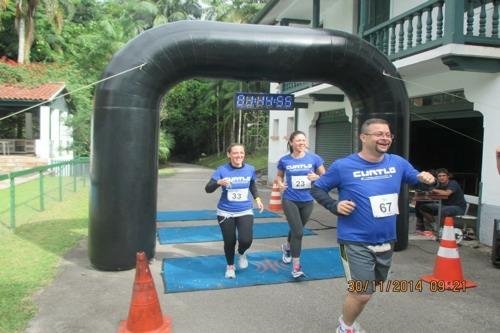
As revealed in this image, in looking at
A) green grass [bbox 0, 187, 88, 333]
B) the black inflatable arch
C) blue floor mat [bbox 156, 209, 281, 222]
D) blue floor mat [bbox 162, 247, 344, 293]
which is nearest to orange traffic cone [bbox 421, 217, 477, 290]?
blue floor mat [bbox 162, 247, 344, 293]

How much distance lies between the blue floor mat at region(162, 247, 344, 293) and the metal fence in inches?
157

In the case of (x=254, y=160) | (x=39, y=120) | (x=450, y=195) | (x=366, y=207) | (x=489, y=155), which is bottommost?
(x=254, y=160)

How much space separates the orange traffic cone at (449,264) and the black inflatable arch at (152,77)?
2.43m

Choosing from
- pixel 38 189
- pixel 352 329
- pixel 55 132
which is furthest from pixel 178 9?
pixel 352 329

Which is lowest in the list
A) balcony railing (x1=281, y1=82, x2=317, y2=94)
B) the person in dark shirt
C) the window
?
the person in dark shirt

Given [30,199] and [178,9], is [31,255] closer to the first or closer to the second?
[30,199]

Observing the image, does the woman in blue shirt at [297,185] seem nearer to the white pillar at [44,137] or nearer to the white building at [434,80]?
the white building at [434,80]

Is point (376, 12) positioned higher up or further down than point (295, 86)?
Result: higher up

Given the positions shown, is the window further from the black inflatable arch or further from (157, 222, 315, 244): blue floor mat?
(157, 222, 315, 244): blue floor mat

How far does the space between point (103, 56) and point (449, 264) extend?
26236 millimetres

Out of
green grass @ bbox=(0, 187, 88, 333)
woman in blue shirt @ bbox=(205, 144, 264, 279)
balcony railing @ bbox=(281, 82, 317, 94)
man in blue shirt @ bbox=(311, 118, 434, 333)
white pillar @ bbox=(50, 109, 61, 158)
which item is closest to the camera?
man in blue shirt @ bbox=(311, 118, 434, 333)

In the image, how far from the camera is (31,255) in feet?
21.1

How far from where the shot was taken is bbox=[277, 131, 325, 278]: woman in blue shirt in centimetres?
555

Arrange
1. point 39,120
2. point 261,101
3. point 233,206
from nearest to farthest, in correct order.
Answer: point 233,206
point 261,101
point 39,120
